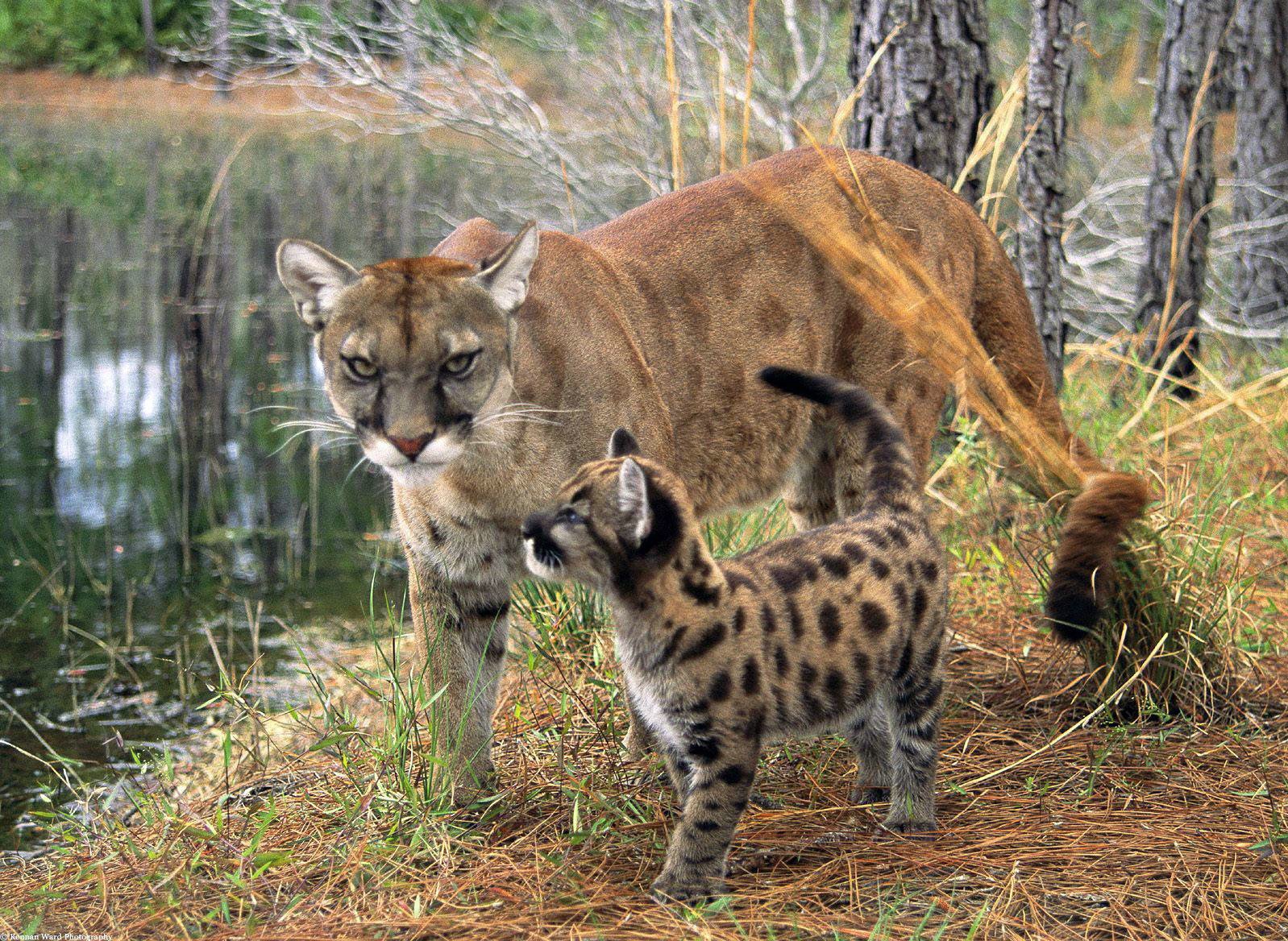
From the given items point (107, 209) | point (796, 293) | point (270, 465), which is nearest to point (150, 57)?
point (107, 209)

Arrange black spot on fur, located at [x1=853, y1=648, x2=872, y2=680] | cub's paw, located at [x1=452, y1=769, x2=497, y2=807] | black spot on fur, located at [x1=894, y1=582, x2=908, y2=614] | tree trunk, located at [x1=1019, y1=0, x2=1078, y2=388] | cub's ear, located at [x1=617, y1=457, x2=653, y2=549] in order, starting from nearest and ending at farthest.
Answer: cub's ear, located at [x1=617, y1=457, x2=653, y2=549], black spot on fur, located at [x1=853, y1=648, x2=872, y2=680], black spot on fur, located at [x1=894, y1=582, x2=908, y2=614], cub's paw, located at [x1=452, y1=769, x2=497, y2=807], tree trunk, located at [x1=1019, y1=0, x2=1078, y2=388]

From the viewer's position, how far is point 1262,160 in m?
9.63

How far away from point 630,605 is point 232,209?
52.4 feet

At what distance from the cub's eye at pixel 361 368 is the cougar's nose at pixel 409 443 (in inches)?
8.5

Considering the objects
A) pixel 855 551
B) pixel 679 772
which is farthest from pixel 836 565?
pixel 679 772

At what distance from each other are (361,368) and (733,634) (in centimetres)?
126

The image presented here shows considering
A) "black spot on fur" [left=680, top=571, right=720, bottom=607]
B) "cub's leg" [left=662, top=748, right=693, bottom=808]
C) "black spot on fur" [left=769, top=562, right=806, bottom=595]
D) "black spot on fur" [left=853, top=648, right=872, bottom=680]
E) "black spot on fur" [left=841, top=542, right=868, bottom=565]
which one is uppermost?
"black spot on fur" [left=680, top=571, right=720, bottom=607]

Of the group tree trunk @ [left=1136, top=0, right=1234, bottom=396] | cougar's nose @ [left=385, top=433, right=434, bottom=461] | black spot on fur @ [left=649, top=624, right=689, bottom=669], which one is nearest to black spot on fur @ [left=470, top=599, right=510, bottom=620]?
cougar's nose @ [left=385, top=433, right=434, bottom=461]

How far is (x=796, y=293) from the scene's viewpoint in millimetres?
4699

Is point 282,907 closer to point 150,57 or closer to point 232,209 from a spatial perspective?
point 232,209

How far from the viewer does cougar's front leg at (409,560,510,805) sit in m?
4.03

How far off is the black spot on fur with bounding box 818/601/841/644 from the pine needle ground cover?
569mm

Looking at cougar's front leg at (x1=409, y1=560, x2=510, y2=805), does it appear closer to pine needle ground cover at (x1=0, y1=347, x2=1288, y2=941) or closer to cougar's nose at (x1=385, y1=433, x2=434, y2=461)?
pine needle ground cover at (x1=0, y1=347, x2=1288, y2=941)

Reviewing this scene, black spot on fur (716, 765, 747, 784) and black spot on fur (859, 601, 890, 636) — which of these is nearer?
black spot on fur (716, 765, 747, 784)
